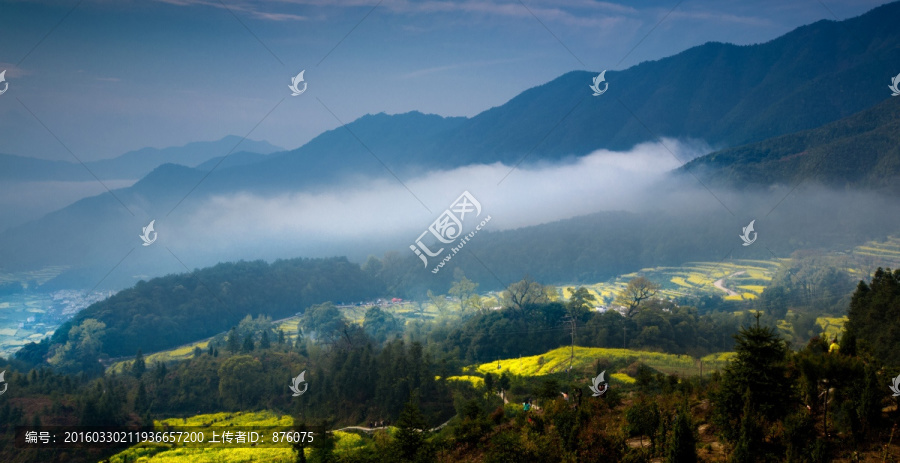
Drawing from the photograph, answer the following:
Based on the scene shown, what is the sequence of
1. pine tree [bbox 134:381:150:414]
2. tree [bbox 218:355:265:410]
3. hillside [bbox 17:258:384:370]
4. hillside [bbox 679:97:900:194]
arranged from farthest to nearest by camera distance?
hillside [bbox 679:97:900:194]
hillside [bbox 17:258:384:370]
tree [bbox 218:355:265:410]
pine tree [bbox 134:381:150:414]

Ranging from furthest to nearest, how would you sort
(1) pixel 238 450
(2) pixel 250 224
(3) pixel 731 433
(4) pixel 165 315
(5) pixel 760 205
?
(2) pixel 250 224
(5) pixel 760 205
(4) pixel 165 315
(1) pixel 238 450
(3) pixel 731 433

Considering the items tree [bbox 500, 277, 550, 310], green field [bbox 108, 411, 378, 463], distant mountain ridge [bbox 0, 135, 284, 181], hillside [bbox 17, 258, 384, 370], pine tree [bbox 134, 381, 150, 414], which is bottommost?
green field [bbox 108, 411, 378, 463]

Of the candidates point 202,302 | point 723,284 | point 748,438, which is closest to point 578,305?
point 723,284

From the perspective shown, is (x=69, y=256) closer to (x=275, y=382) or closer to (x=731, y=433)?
(x=275, y=382)

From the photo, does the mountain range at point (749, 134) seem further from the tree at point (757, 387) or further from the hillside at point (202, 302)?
the tree at point (757, 387)

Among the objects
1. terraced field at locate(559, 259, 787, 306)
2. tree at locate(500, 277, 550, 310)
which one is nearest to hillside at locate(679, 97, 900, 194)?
terraced field at locate(559, 259, 787, 306)

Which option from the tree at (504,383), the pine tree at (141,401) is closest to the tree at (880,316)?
the tree at (504,383)

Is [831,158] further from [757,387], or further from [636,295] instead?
[757,387]

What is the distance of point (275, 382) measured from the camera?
4084 centimetres

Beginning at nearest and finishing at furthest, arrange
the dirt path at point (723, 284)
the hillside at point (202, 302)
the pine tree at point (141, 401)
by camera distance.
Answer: the pine tree at point (141, 401) → the hillside at point (202, 302) → the dirt path at point (723, 284)

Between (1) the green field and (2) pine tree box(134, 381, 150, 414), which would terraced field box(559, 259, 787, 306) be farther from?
(2) pine tree box(134, 381, 150, 414)

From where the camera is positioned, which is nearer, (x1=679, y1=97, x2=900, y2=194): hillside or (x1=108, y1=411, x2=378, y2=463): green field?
(x1=108, y1=411, x2=378, y2=463): green field

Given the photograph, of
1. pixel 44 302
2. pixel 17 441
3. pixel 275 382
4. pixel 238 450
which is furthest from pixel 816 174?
pixel 44 302

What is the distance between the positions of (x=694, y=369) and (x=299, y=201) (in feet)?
559
